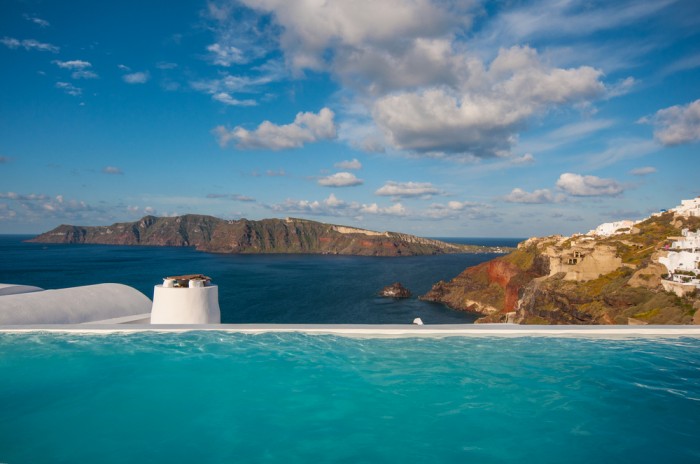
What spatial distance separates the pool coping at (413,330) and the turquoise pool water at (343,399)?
0.32m

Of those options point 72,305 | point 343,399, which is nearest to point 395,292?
point 72,305

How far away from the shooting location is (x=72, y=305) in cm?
1777

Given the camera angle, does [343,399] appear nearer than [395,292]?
Yes

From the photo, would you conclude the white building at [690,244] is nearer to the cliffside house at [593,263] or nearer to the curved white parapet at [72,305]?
the cliffside house at [593,263]

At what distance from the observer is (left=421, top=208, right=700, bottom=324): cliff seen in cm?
3270

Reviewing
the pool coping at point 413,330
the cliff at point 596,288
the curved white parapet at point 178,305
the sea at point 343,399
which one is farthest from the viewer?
the cliff at point 596,288

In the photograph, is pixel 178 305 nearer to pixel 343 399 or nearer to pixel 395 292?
pixel 343 399

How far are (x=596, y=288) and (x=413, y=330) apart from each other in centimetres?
3753

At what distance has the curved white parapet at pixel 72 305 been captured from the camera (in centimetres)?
1563

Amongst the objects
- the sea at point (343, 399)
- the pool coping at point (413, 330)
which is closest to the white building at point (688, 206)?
the pool coping at point (413, 330)

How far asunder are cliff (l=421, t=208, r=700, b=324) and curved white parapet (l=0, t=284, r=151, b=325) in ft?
107

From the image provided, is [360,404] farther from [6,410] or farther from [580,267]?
[580,267]

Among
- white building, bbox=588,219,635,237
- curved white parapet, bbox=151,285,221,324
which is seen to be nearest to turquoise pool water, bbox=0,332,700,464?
curved white parapet, bbox=151,285,221,324

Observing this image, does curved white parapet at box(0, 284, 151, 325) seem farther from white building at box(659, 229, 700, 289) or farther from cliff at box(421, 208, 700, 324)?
white building at box(659, 229, 700, 289)
